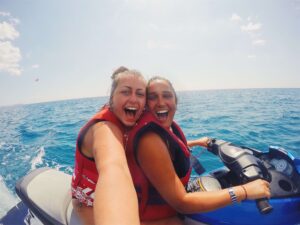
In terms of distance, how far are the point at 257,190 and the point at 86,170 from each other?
1583 mm

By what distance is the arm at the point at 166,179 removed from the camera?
5.22 feet

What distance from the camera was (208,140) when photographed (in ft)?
10.2

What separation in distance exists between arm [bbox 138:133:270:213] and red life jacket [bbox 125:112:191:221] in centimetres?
8

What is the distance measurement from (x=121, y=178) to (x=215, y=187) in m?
1.56

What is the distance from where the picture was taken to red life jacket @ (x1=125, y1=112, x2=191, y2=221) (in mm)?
1723

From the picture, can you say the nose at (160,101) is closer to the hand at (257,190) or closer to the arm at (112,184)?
the arm at (112,184)

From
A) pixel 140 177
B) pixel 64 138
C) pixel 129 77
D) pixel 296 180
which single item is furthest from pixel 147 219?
pixel 64 138

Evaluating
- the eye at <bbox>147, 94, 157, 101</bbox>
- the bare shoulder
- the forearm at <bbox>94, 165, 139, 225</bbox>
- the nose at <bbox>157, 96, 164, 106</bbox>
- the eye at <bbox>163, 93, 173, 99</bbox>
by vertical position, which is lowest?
the forearm at <bbox>94, 165, 139, 225</bbox>

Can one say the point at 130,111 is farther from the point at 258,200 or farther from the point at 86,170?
the point at 258,200

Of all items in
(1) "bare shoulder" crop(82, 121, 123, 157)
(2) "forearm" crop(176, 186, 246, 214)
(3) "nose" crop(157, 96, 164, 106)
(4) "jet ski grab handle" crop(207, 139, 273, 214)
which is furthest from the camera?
(3) "nose" crop(157, 96, 164, 106)

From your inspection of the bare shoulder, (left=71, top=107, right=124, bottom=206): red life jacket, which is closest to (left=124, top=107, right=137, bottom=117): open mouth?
(left=71, top=107, right=124, bottom=206): red life jacket

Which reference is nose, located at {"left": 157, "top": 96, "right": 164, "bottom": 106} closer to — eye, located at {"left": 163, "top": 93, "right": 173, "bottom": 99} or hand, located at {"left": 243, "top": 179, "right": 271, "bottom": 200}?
eye, located at {"left": 163, "top": 93, "right": 173, "bottom": 99}

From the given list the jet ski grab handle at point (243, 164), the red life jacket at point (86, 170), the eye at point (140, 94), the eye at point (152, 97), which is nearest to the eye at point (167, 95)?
the eye at point (152, 97)

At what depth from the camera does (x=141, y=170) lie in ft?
5.97
